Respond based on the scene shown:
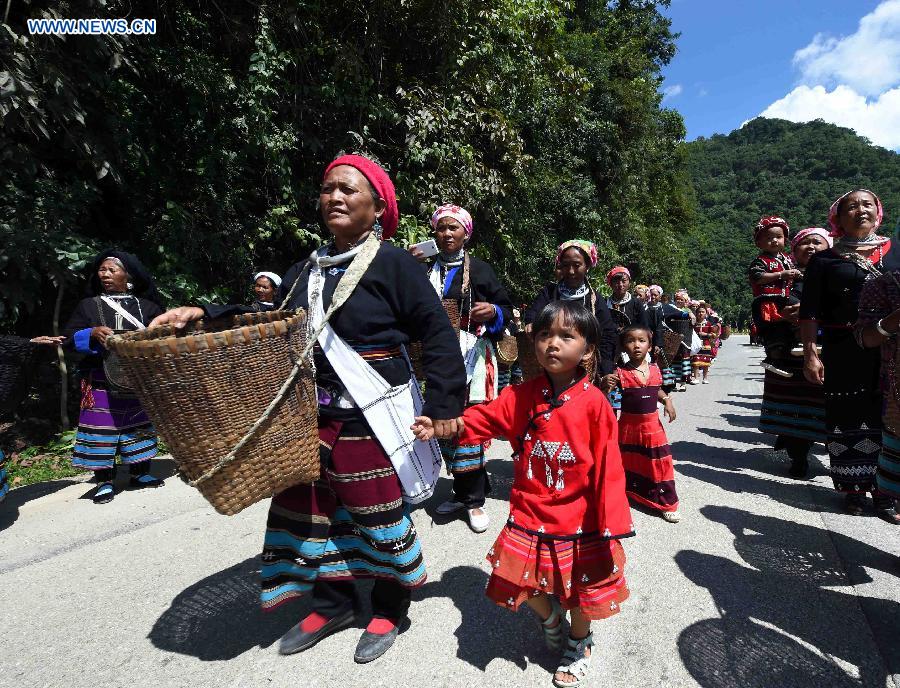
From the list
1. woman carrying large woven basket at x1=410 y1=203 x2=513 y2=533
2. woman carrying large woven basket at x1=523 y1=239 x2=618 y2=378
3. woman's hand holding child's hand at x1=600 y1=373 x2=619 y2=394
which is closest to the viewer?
woman carrying large woven basket at x1=410 y1=203 x2=513 y2=533

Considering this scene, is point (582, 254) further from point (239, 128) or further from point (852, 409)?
point (239, 128)

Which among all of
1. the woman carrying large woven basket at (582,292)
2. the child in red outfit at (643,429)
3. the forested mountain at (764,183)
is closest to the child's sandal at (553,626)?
the child in red outfit at (643,429)

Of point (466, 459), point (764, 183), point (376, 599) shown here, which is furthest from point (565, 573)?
point (764, 183)

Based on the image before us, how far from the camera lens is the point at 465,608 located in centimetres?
247

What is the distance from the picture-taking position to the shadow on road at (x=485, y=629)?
2123mm

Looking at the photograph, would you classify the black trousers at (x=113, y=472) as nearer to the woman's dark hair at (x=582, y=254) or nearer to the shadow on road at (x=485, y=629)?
the shadow on road at (x=485, y=629)

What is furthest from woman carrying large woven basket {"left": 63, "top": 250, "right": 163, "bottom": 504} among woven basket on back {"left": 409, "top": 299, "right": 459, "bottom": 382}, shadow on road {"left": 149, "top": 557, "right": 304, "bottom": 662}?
woven basket on back {"left": 409, "top": 299, "right": 459, "bottom": 382}

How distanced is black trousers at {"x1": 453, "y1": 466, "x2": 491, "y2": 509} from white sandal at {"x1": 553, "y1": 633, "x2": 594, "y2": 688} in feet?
4.91

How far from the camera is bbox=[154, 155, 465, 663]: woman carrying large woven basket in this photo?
201cm

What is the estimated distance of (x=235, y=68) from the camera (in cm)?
652

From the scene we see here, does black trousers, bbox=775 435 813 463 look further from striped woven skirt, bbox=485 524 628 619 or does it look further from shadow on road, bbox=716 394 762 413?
shadow on road, bbox=716 394 762 413

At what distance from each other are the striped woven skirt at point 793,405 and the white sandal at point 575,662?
3218 millimetres

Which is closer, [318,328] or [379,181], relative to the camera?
[318,328]

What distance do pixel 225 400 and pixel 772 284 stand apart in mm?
4756
